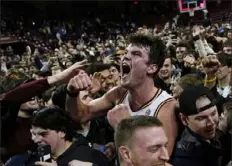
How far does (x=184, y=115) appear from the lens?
110 inches

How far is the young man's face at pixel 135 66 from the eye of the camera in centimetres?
294

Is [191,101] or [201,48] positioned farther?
[201,48]

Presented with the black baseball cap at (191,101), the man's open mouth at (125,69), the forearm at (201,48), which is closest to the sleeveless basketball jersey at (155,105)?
the black baseball cap at (191,101)

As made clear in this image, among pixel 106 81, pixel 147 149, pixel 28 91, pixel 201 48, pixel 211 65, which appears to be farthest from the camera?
pixel 201 48

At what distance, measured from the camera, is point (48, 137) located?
2977 millimetres

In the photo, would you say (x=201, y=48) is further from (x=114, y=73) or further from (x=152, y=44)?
(x=152, y=44)

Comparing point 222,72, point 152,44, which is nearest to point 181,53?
point 222,72

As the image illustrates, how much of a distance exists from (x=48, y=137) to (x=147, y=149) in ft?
3.11

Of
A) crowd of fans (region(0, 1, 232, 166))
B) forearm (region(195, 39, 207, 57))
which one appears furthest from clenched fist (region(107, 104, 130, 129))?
forearm (region(195, 39, 207, 57))

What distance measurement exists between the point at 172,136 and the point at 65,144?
2.33ft

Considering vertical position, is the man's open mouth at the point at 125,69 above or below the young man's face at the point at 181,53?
above

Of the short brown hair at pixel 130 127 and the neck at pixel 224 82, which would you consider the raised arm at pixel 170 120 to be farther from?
the neck at pixel 224 82

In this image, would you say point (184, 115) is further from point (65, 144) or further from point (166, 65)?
point (166, 65)

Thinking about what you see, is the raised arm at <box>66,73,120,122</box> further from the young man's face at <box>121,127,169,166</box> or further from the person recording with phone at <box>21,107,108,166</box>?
the young man's face at <box>121,127,169,166</box>
